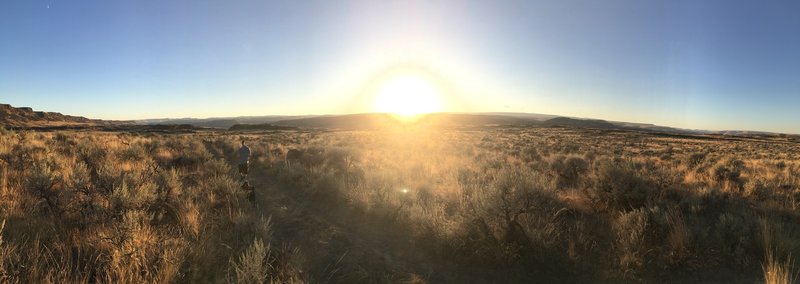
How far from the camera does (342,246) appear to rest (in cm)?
610

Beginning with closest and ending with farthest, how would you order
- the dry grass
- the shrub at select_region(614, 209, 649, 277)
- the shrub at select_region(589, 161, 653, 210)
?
1. the dry grass
2. the shrub at select_region(614, 209, 649, 277)
3. the shrub at select_region(589, 161, 653, 210)

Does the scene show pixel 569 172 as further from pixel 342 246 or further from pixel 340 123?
pixel 340 123

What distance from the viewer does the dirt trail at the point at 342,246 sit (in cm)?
507

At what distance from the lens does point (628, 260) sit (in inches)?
Answer: 196

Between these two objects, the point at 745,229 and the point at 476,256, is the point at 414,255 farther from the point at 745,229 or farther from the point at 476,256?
the point at 745,229

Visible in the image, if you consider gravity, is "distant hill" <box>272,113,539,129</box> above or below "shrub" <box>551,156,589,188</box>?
above

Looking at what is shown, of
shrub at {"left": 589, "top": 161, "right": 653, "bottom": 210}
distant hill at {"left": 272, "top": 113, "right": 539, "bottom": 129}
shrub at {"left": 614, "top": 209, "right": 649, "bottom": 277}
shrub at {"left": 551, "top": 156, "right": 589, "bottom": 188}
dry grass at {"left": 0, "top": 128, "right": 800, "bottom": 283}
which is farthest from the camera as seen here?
distant hill at {"left": 272, "top": 113, "right": 539, "bottom": 129}

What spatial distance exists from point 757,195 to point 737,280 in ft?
16.7

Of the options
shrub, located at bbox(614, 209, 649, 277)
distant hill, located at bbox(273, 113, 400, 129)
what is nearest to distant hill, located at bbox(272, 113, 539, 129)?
distant hill, located at bbox(273, 113, 400, 129)

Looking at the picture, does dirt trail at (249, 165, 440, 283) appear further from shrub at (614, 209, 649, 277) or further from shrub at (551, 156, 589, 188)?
shrub at (551, 156, 589, 188)

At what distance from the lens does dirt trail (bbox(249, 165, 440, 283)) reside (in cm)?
507

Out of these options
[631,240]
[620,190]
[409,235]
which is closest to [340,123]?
[620,190]

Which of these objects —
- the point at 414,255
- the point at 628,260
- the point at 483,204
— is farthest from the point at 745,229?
the point at 414,255

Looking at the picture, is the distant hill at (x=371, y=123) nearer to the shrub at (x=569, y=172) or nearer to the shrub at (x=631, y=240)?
the shrub at (x=569, y=172)
